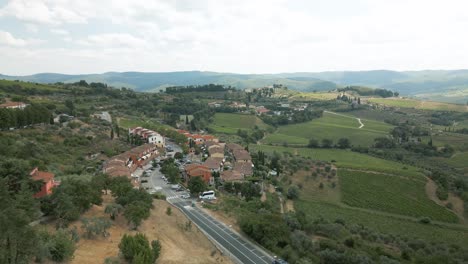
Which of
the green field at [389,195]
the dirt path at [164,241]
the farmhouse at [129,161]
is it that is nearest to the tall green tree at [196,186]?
the dirt path at [164,241]

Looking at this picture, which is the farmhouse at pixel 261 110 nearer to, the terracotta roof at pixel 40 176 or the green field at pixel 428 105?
the green field at pixel 428 105

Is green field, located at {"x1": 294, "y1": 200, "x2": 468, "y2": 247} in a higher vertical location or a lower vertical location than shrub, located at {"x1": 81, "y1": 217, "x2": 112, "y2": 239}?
lower

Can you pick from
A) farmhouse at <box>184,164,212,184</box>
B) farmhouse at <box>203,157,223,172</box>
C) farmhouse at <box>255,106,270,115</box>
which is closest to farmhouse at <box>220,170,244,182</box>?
farmhouse at <box>184,164,212,184</box>

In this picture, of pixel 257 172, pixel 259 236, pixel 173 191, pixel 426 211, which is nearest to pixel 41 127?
pixel 173 191

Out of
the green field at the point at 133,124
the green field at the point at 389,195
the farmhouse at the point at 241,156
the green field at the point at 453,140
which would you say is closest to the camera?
the green field at the point at 389,195

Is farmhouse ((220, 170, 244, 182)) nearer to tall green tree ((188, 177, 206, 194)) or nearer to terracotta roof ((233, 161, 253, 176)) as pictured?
terracotta roof ((233, 161, 253, 176))

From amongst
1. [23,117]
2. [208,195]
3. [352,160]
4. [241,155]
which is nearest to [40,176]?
[208,195]

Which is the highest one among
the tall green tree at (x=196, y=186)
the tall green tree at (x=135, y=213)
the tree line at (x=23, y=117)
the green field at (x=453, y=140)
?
the tree line at (x=23, y=117)
